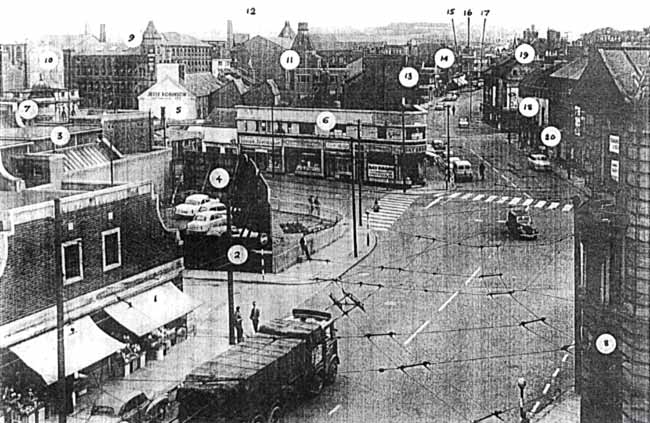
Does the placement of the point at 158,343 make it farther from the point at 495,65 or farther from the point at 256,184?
the point at 495,65

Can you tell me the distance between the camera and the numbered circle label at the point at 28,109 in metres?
4.82

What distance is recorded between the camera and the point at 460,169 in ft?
15.6

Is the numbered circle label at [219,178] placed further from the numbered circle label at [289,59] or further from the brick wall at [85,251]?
the numbered circle label at [289,59]

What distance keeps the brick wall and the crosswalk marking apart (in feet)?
3.89

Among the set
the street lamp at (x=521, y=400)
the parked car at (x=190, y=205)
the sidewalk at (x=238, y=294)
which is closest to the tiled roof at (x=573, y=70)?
the sidewalk at (x=238, y=294)

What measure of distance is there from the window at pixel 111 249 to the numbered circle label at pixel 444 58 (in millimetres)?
2106

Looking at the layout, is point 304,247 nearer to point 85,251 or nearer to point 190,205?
point 190,205

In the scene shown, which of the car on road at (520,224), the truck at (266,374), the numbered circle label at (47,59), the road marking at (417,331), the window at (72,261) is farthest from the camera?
the numbered circle label at (47,59)

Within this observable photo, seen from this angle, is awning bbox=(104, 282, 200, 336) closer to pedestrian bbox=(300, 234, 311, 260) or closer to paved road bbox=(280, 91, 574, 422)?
pedestrian bbox=(300, 234, 311, 260)

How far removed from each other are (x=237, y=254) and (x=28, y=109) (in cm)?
155

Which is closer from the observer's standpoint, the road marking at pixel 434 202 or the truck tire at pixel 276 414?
the truck tire at pixel 276 414

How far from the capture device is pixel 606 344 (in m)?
Result: 4.34

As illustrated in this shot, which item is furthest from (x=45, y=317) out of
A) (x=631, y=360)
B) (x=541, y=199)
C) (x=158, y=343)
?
(x=631, y=360)

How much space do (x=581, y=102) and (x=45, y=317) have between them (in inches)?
125
